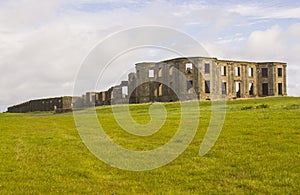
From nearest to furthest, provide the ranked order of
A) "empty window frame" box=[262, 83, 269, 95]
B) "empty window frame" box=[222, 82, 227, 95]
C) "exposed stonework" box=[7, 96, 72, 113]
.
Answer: "empty window frame" box=[222, 82, 227, 95] < "empty window frame" box=[262, 83, 269, 95] < "exposed stonework" box=[7, 96, 72, 113]

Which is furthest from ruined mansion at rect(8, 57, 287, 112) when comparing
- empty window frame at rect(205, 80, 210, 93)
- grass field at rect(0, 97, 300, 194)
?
grass field at rect(0, 97, 300, 194)

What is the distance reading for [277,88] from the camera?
105m

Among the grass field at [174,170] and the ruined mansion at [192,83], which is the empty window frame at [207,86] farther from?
the grass field at [174,170]

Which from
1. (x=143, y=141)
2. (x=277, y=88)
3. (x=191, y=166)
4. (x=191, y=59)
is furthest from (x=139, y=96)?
(x=191, y=166)

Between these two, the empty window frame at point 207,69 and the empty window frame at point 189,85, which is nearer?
the empty window frame at point 189,85

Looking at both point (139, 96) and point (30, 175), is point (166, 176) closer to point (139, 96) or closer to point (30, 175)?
point (30, 175)

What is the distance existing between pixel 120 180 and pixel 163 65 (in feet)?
280

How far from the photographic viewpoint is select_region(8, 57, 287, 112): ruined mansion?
94.6 meters

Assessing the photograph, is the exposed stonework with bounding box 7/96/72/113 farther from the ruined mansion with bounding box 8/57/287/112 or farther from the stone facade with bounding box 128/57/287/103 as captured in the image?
the stone facade with bounding box 128/57/287/103

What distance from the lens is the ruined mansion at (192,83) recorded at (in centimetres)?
Result: 9456

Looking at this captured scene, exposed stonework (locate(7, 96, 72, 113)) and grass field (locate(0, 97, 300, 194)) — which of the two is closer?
grass field (locate(0, 97, 300, 194))

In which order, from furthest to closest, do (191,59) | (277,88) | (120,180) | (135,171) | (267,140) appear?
(277,88) < (191,59) < (267,140) < (135,171) < (120,180)

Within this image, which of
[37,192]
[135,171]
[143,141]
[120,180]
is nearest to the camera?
[37,192]

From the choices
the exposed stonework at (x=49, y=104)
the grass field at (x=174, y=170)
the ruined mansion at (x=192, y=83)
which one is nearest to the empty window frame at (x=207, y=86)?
the ruined mansion at (x=192, y=83)
